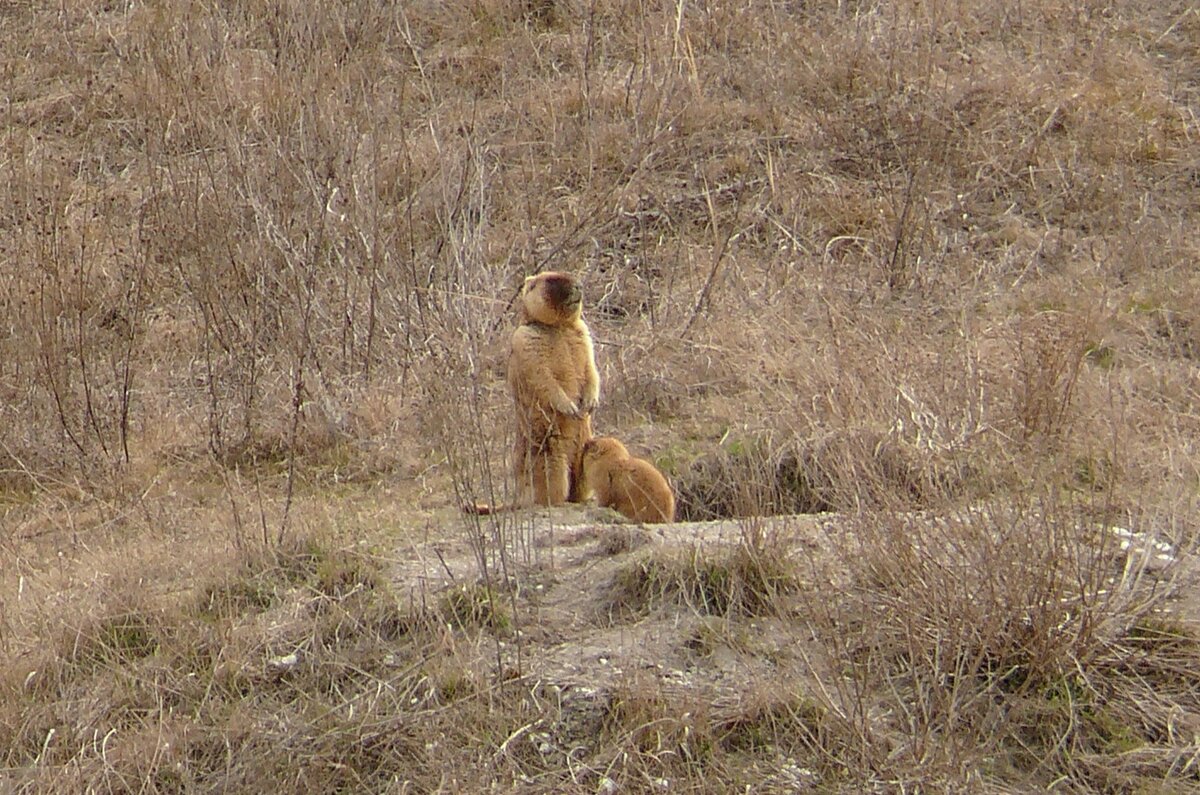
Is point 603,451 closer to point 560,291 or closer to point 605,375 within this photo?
point 560,291

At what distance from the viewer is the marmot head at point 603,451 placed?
6.84 metres

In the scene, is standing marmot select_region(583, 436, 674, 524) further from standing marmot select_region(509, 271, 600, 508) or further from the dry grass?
the dry grass

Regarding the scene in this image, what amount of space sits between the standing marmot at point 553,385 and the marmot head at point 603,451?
0.15 feet

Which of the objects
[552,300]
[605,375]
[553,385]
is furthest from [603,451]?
[605,375]

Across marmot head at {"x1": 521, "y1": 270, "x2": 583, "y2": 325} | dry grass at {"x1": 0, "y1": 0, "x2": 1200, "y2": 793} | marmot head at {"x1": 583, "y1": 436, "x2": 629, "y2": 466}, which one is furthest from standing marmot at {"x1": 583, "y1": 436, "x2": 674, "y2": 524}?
marmot head at {"x1": 521, "y1": 270, "x2": 583, "y2": 325}

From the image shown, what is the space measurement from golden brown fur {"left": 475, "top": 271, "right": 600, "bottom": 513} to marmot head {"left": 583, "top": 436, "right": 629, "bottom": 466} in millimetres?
48

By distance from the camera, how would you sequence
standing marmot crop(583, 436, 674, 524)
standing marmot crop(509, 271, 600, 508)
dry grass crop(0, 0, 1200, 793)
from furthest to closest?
standing marmot crop(509, 271, 600, 508) → standing marmot crop(583, 436, 674, 524) → dry grass crop(0, 0, 1200, 793)

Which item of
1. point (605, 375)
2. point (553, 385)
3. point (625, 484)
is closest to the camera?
point (625, 484)

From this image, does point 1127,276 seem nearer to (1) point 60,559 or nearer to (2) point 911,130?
(2) point 911,130

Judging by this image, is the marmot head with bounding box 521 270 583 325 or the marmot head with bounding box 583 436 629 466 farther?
the marmot head with bounding box 521 270 583 325

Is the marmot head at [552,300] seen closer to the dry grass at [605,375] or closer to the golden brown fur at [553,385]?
the golden brown fur at [553,385]

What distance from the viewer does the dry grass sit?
16.2ft

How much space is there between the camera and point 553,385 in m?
6.85

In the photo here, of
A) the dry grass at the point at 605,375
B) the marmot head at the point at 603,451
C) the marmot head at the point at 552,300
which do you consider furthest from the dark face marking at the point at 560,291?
the marmot head at the point at 603,451
